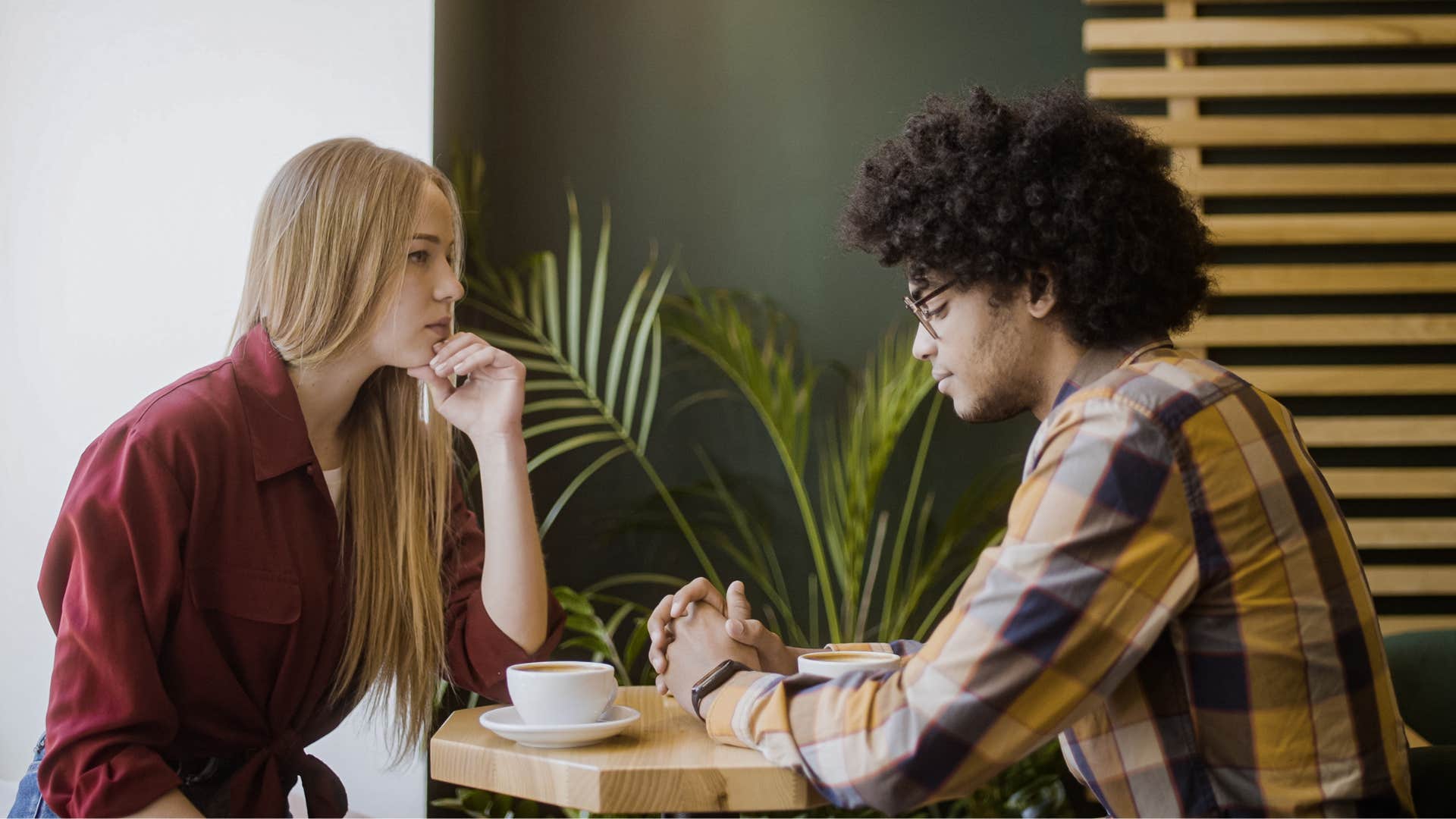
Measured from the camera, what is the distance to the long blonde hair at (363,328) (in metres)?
1.70

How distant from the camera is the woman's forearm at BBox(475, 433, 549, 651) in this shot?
176 cm

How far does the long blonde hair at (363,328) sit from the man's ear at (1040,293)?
3.03ft

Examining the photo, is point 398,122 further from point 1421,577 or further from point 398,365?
point 1421,577

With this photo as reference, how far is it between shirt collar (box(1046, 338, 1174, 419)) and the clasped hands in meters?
0.48

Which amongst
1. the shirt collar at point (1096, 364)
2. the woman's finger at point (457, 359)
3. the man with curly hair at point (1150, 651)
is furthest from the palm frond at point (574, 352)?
the man with curly hair at point (1150, 651)

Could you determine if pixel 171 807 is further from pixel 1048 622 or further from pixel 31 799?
pixel 1048 622

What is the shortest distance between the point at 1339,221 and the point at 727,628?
261 cm

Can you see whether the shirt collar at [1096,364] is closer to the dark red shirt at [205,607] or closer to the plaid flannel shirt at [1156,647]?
the plaid flannel shirt at [1156,647]

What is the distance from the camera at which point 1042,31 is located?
3393 millimetres

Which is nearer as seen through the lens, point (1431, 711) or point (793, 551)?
point (1431, 711)

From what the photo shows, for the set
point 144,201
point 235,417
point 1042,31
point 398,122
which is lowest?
point 235,417

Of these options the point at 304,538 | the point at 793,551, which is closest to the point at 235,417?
the point at 304,538

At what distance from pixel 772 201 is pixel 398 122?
1188 millimetres

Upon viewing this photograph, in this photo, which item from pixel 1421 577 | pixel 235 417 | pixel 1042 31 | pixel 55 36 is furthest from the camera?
pixel 1042 31
